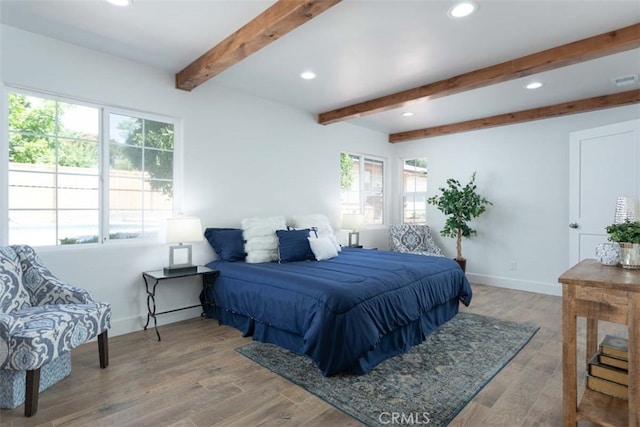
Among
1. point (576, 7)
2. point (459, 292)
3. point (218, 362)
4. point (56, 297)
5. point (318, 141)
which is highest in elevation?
point (576, 7)

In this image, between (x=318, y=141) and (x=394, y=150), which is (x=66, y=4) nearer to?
(x=318, y=141)

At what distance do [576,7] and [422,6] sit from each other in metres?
1.06

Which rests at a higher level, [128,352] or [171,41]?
[171,41]

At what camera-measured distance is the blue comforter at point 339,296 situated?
234cm

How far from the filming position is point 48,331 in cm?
196

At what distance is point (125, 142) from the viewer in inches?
131

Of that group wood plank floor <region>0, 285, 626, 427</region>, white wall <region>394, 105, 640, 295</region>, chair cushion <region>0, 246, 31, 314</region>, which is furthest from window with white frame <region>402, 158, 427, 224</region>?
chair cushion <region>0, 246, 31, 314</region>

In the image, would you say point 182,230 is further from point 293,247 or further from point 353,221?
point 353,221

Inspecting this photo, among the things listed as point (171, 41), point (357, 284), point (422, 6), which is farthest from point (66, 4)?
point (357, 284)

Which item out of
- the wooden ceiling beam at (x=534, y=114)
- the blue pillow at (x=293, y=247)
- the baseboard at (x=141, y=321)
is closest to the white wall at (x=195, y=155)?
the baseboard at (x=141, y=321)

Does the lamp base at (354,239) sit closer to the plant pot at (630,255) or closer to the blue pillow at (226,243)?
the blue pillow at (226,243)

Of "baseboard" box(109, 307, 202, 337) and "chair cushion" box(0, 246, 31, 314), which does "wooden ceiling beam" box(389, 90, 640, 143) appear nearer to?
"baseboard" box(109, 307, 202, 337)

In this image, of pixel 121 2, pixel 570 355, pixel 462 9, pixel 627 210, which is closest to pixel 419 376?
pixel 570 355

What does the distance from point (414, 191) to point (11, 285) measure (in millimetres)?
5695
